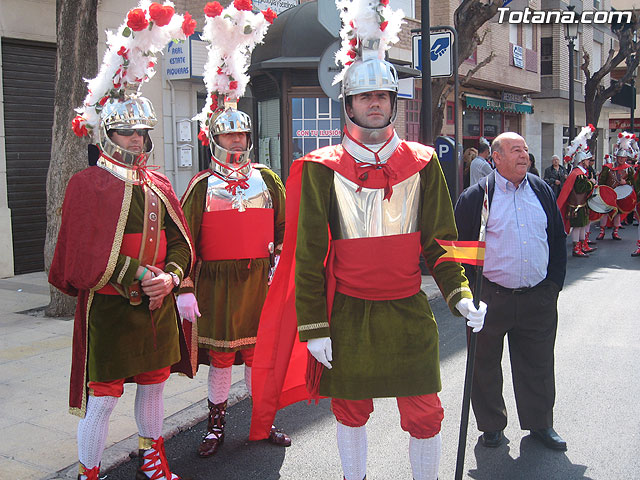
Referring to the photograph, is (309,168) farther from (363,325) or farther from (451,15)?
(451,15)

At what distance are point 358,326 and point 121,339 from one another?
49.1 inches

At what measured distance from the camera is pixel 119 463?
401cm

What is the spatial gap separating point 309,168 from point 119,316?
1266 mm

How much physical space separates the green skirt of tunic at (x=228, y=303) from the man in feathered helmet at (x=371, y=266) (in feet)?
3.91

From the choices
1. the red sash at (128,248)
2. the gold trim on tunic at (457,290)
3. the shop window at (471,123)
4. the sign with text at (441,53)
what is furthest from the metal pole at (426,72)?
the shop window at (471,123)

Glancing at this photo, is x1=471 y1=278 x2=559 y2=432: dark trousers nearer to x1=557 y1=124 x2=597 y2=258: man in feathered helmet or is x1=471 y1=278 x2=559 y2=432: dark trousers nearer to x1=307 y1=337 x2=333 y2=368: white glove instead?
x1=307 y1=337 x2=333 y2=368: white glove

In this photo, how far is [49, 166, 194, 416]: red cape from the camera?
326 centimetres

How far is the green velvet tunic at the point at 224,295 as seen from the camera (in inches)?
164

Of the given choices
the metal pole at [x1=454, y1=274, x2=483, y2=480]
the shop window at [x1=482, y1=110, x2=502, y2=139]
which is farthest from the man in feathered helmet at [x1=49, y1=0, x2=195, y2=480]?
the shop window at [x1=482, y1=110, x2=502, y2=139]

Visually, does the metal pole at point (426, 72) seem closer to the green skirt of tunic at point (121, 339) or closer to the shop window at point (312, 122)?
the shop window at point (312, 122)

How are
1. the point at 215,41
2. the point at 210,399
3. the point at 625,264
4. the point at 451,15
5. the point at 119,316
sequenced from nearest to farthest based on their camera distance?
1. the point at 119,316
2. the point at 210,399
3. the point at 215,41
4. the point at 625,264
5. the point at 451,15

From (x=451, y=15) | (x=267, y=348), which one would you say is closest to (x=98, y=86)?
(x=267, y=348)

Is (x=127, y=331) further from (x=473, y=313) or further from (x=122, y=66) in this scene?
(x=473, y=313)

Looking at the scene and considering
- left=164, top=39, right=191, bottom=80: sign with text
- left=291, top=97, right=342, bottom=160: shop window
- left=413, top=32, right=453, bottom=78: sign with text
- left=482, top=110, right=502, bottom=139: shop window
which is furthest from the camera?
left=482, top=110, right=502, bottom=139: shop window
